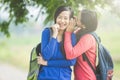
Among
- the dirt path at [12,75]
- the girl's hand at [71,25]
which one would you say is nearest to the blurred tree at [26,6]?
the dirt path at [12,75]

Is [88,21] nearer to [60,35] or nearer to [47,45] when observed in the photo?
[60,35]

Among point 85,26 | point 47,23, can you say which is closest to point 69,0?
point 47,23

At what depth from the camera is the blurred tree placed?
10.3 m

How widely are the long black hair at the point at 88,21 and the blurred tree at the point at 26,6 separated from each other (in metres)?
4.96

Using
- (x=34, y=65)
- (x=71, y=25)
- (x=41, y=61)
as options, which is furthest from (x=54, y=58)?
(x=71, y=25)

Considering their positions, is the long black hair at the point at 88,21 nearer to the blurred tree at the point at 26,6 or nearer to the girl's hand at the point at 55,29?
the girl's hand at the point at 55,29

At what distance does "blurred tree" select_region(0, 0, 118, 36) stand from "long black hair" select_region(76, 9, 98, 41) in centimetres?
496

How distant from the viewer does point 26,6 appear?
1185 centimetres

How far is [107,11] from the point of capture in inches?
456

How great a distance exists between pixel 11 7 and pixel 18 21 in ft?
1.46

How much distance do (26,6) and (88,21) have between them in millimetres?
7007

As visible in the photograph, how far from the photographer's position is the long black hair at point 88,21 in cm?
495

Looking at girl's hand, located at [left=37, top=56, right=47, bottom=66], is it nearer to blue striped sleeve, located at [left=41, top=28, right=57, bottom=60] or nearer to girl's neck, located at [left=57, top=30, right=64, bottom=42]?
blue striped sleeve, located at [left=41, top=28, right=57, bottom=60]

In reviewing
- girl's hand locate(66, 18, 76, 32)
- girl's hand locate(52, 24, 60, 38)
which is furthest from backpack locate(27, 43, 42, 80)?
girl's hand locate(66, 18, 76, 32)
